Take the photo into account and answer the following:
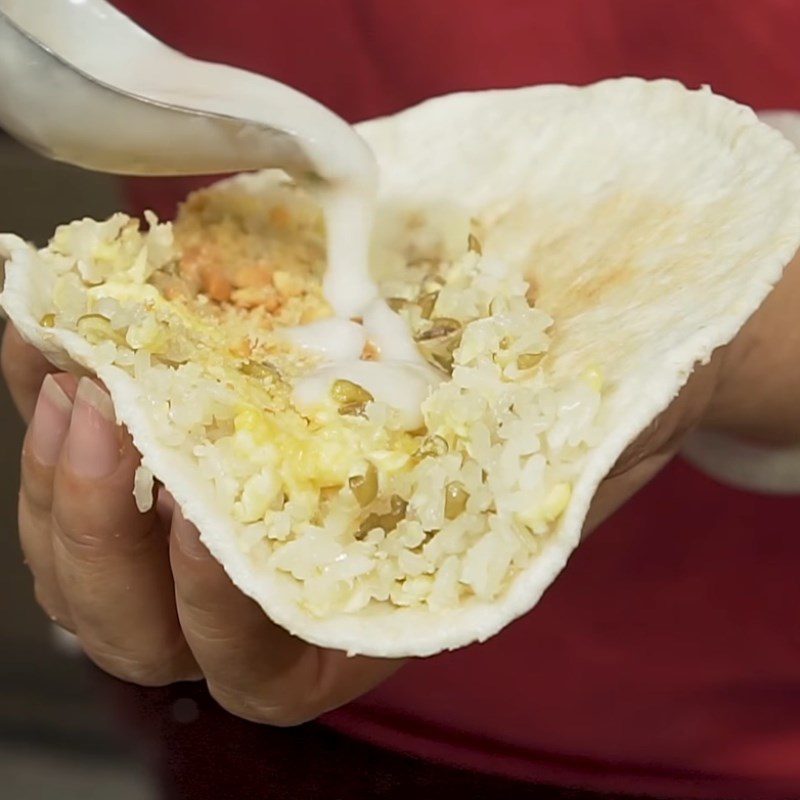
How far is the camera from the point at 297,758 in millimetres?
1007

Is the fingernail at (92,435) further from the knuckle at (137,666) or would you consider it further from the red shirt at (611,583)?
the red shirt at (611,583)

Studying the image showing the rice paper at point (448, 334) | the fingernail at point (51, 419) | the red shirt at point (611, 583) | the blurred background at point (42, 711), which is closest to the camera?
the rice paper at point (448, 334)

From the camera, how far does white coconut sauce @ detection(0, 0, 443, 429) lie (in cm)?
74

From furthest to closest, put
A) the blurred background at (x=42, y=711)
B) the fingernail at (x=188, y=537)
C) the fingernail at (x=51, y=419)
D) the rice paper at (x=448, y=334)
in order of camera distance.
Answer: the blurred background at (x=42, y=711) → the fingernail at (x=51, y=419) → the fingernail at (x=188, y=537) → the rice paper at (x=448, y=334)

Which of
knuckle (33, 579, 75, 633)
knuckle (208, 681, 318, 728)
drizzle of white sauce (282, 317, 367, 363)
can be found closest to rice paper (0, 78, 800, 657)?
drizzle of white sauce (282, 317, 367, 363)

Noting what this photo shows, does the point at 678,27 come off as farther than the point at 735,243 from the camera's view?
Yes

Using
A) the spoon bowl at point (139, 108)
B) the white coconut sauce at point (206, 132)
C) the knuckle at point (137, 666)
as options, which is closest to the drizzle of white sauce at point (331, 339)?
the white coconut sauce at point (206, 132)

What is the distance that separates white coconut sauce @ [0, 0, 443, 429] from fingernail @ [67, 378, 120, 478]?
0.14 meters

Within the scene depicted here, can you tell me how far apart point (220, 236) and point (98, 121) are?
17 centimetres

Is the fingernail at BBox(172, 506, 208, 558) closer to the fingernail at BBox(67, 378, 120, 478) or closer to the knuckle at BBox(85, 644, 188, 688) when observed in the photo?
the fingernail at BBox(67, 378, 120, 478)

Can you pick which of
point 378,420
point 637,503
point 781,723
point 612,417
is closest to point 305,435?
point 378,420

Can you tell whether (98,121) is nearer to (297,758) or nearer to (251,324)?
(251,324)

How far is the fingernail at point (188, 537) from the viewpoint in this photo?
0.71 meters

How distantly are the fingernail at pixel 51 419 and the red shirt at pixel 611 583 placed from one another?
41cm
